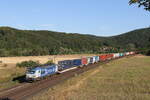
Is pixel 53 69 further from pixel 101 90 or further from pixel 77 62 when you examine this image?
pixel 101 90

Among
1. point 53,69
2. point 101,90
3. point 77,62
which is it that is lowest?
point 101,90

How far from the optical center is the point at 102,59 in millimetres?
99562

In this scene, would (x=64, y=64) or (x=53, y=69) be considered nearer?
(x=53, y=69)

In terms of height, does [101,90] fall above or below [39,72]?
below

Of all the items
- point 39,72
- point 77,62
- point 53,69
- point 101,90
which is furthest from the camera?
point 77,62

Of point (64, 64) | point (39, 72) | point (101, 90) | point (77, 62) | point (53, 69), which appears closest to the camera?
point (101, 90)

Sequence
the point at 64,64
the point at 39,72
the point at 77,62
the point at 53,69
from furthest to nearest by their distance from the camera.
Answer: the point at 77,62, the point at 64,64, the point at 53,69, the point at 39,72

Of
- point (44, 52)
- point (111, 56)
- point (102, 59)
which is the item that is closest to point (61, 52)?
point (44, 52)

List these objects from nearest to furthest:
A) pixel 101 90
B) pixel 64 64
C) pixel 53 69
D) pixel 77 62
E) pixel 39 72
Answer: pixel 101 90 → pixel 39 72 → pixel 53 69 → pixel 64 64 → pixel 77 62

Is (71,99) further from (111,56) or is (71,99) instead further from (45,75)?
(111,56)

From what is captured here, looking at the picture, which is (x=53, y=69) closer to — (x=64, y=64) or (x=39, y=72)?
(x=39, y=72)

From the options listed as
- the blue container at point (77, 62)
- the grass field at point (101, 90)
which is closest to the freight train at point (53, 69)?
the blue container at point (77, 62)

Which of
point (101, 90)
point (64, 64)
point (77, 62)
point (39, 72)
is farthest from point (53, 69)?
point (101, 90)

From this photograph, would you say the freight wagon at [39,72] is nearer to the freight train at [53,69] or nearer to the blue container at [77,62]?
the freight train at [53,69]
